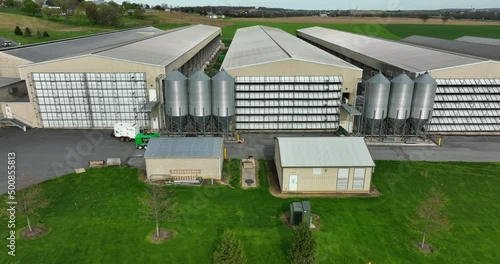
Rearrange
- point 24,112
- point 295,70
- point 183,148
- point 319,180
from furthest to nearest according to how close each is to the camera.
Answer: point 24,112 → point 295,70 → point 183,148 → point 319,180

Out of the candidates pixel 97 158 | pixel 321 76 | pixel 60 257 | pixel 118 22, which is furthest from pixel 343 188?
pixel 118 22

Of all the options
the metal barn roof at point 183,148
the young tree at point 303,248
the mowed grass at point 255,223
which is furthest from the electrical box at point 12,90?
the young tree at point 303,248

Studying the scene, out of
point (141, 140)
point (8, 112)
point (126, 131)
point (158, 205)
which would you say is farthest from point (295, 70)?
point (8, 112)

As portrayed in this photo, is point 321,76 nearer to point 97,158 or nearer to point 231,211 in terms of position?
point 231,211

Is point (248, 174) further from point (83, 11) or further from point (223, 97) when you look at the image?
point (83, 11)

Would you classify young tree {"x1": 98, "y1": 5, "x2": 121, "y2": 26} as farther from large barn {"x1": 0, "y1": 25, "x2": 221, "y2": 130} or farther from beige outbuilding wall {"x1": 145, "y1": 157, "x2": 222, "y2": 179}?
beige outbuilding wall {"x1": 145, "y1": 157, "x2": 222, "y2": 179}

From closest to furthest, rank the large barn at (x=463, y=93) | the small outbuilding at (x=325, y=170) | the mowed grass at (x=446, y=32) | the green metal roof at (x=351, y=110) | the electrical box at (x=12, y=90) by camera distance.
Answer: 1. the small outbuilding at (x=325, y=170)
2. the green metal roof at (x=351, y=110)
3. the large barn at (x=463, y=93)
4. the electrical box at (x=12, y=90)
5. the mowed grass at (x=446, y=32)

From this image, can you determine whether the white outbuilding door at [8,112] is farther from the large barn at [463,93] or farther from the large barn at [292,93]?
the large barn at [463,93]

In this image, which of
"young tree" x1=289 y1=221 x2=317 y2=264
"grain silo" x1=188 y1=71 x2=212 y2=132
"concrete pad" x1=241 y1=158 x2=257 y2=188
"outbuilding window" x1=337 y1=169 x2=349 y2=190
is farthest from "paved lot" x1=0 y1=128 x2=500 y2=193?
"young tree" x1=289 y1=221 x2=317 y2=264
